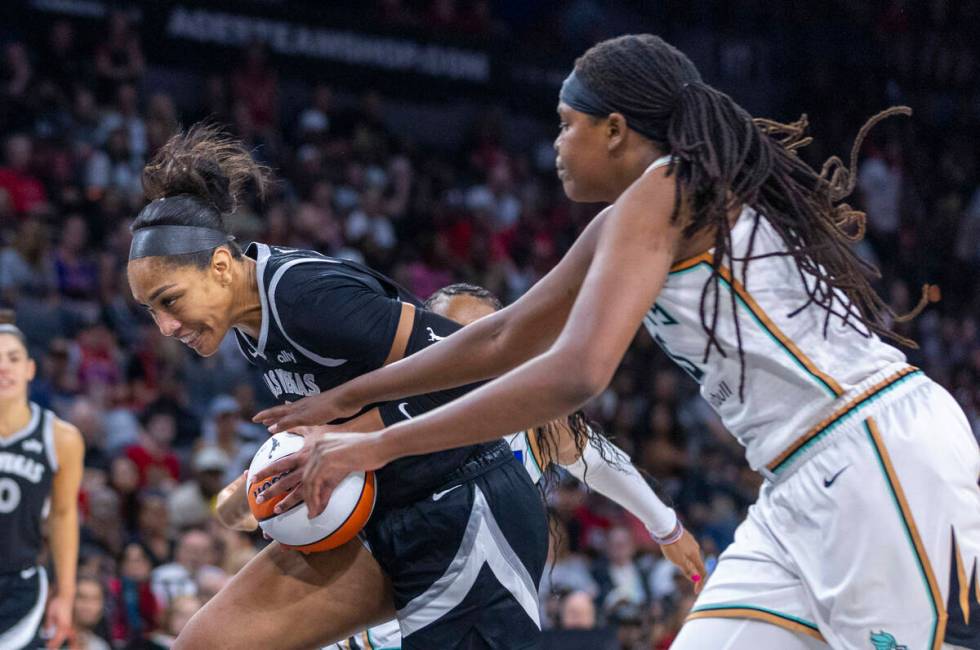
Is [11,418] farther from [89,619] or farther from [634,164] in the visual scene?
[634,164]

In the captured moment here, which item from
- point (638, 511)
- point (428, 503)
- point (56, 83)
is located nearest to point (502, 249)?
point (56, 83)

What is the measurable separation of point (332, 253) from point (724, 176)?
7881mm

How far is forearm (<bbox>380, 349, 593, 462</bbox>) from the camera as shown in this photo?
→ 7.93 ft

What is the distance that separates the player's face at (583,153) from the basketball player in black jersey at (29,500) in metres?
3.60

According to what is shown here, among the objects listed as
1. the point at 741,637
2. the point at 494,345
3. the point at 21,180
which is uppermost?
the point at 494,345

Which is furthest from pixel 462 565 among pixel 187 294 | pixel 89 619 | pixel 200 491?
pixel 200 491

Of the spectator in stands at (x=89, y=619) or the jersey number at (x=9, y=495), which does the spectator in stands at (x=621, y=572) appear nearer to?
the spectator in stands at (x=89, y=619)

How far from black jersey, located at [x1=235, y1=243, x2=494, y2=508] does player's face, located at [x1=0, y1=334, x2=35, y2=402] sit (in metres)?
2.39

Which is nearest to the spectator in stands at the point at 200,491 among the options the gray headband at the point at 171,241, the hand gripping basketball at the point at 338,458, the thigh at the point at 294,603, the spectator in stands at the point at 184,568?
the spectator in stands at the point at 184,568

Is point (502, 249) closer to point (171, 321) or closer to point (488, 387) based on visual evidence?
point (171, 321)

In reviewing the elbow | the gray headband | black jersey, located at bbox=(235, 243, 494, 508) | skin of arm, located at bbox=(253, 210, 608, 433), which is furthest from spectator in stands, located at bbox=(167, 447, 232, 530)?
the elbow

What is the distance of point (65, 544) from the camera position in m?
5.81

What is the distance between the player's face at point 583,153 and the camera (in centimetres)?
273

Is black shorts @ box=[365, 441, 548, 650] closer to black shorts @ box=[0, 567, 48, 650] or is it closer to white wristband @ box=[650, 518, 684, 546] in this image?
white wristband @ box=[650, 518, 684, 546]
